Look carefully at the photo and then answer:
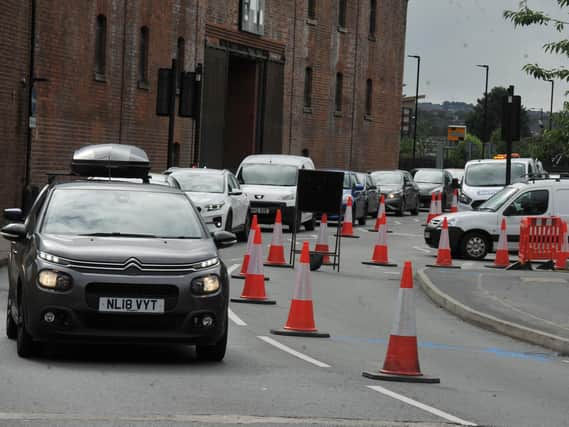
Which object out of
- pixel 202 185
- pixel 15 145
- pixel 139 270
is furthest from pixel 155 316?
pixel 15 145

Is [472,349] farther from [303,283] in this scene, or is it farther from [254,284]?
[254,284]

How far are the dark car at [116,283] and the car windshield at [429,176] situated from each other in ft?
147

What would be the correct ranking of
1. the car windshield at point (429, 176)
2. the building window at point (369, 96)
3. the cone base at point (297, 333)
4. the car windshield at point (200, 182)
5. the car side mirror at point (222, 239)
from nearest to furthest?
the car side mirror at point (222, 239) → the cone base at point (297, 333) → the car windshield at point (200, 182) → the car windshield at point (429, 176) → the building window at point (369, 96)

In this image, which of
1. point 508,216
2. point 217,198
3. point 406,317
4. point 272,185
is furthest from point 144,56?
point 406,317

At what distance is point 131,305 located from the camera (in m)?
11.0

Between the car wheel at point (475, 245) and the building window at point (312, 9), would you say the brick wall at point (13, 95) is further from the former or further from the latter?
the building window at point (312, 9)

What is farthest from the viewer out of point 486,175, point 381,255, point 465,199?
point 486,175

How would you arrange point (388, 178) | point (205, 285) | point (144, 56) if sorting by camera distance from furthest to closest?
point (388, 178), point (144, 56), point (205, 285)

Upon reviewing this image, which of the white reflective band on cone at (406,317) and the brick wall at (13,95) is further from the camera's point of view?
the brick wall at (13,95)

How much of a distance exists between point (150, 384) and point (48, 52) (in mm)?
28011

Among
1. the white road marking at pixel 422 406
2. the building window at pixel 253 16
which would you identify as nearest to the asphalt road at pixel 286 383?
the white road marking at pixel 422 406

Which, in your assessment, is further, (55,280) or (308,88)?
(308,88)

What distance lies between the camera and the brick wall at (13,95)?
111 ft

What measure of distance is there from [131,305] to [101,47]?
102ft
